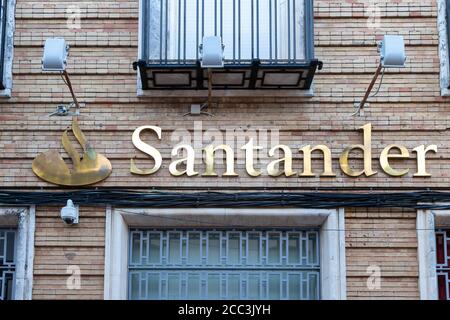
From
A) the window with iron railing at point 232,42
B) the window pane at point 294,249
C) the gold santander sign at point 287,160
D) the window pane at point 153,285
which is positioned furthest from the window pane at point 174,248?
the window with iron railing at point 232,42

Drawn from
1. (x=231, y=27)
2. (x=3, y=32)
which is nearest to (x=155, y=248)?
(x=231, y=27)

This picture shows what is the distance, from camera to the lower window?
13070 mm

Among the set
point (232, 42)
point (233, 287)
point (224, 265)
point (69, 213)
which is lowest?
point (233, 287)

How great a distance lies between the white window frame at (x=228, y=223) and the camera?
12.6m

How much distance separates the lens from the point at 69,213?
12.6m

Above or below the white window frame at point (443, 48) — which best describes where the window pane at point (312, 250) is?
below

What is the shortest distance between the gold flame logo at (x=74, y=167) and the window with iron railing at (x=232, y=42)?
1.05 meters

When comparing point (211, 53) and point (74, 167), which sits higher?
point (211, 53)

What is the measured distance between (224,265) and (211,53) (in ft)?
8.64

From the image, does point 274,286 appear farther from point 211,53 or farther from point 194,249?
point 211,53

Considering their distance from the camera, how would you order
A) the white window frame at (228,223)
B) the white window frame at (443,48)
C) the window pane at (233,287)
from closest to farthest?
the white window frame at (228,223), the window pane at (233,287), the white window frame at (443,48)

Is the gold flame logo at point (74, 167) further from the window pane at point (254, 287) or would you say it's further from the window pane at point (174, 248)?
the window pane at point (254, 287)

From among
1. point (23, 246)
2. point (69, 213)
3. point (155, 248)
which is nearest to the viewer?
point (69, 213)
